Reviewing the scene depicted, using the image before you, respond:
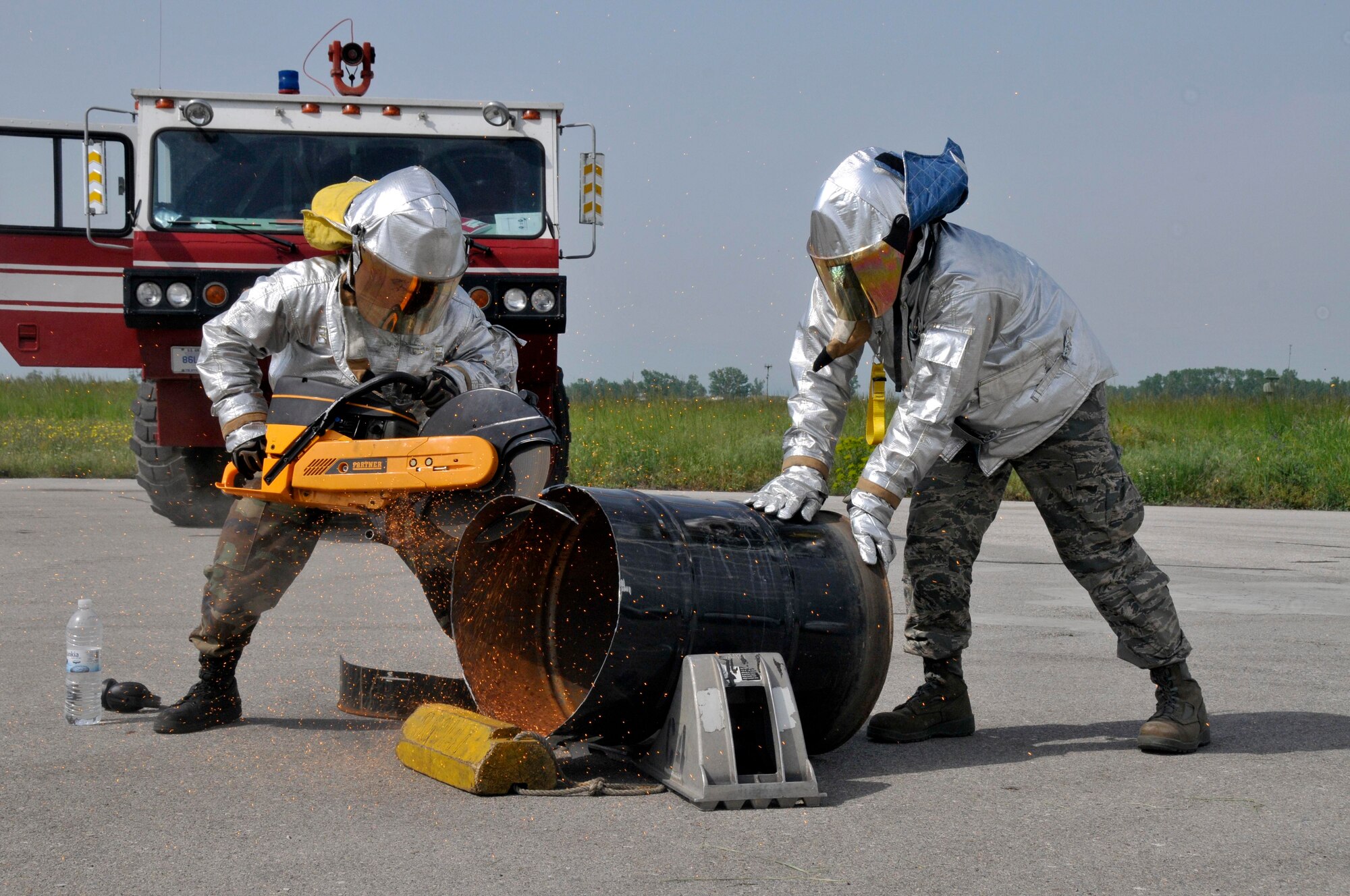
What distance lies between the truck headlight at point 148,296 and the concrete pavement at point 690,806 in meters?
2.27

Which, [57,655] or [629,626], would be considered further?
[57,655]

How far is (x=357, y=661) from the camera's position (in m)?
5.39

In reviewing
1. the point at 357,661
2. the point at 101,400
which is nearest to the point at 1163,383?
the point at 101,400

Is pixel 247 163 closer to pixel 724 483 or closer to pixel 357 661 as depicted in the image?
pixel 357 661

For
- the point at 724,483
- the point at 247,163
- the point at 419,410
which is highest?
the point at 247,163

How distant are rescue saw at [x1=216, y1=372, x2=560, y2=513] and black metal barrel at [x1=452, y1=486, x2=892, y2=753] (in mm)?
128

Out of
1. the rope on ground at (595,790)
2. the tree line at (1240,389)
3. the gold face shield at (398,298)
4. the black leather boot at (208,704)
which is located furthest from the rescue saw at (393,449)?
the tree line at (1240,389)

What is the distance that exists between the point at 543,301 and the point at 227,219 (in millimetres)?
1978

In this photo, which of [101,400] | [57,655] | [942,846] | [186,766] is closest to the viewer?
[942,846]

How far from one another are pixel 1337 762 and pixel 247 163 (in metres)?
6.88

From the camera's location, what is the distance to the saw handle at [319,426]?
13.4 feet

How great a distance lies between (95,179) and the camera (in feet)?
26.3

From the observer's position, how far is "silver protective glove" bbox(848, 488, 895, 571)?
3811 millimetres

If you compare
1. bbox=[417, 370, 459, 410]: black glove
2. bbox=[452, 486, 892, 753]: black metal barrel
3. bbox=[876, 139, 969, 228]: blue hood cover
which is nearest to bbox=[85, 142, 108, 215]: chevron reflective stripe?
bbox=[417, 370, 459, 410]: black glove
